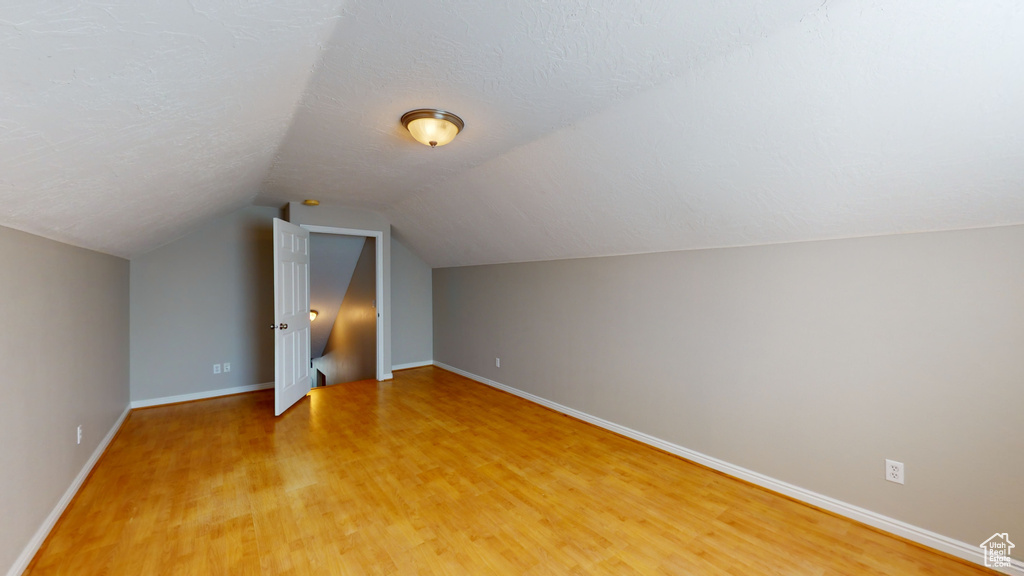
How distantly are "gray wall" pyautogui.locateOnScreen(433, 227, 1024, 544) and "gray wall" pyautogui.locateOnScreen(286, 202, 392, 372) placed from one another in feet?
8.51

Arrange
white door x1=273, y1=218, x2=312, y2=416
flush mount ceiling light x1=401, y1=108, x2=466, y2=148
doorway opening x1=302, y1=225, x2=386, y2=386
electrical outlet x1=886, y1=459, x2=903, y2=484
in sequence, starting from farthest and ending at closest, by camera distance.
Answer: doorway opening x1=302, y1=225, x2=386, y2=386, white door x1=273, y1=218, x2=312, y2=416, flush mount ceiling light x1=401, y1=108, x2=466, y2=148, electrical outlet x1=886, y1=459, x2=903, y2=484

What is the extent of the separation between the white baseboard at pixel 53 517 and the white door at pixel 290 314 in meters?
1.15

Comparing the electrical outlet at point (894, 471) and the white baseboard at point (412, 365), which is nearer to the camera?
the electrical outlet at point (894, 471)

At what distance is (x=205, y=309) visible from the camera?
168 inches

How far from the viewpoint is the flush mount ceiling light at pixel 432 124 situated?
2.13 metres

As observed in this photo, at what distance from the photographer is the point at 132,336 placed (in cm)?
390

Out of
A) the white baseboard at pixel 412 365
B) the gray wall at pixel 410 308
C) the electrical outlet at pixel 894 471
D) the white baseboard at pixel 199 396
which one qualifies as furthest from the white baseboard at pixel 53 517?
the electrical outlet at pixel 894 471

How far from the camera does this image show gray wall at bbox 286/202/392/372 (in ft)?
14.3

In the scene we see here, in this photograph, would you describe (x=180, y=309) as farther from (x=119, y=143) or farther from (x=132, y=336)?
(x=119, y=143)

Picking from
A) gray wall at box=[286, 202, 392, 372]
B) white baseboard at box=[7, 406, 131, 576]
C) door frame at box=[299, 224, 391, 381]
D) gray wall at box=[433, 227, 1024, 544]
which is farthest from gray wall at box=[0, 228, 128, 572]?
gray wall at box=[433, 227, 1024, 544]

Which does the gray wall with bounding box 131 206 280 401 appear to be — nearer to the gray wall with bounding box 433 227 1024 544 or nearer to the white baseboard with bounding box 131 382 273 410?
the white baseboard with bounding box 131 382 273 410

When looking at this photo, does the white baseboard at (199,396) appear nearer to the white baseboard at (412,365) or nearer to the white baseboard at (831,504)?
the white baseboard at (412,365)

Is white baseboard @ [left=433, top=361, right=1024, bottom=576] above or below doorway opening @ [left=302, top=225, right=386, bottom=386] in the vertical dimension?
below

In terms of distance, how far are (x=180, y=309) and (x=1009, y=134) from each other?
5.90 m
